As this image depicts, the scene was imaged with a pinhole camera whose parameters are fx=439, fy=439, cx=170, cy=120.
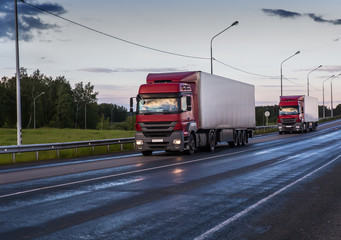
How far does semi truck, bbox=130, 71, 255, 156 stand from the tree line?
83343 millimetres

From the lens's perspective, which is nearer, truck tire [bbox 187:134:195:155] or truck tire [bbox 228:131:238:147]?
truck tire [bbox 187:134:195:155]

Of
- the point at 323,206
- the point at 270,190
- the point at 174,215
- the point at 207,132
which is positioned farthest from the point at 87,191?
the point at 207,132

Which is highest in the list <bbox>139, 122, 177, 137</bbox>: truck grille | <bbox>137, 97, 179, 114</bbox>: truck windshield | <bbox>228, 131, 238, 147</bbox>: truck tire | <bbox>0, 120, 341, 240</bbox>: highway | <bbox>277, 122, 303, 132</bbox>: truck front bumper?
<bbox>137, 97, 179, 114</bbox>: truck windshield

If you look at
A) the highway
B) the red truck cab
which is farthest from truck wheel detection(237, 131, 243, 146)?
the highway

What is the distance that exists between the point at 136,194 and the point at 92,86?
133542mm

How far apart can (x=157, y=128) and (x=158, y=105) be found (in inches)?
41.1

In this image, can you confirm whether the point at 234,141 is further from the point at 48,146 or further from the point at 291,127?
the point at 291,127

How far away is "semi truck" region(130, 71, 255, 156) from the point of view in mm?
19719

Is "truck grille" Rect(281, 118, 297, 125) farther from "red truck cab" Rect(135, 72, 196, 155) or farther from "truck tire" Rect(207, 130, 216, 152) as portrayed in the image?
"red truck cab" Rect(135, 72, 196, 155)

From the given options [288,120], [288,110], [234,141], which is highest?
[288,110]

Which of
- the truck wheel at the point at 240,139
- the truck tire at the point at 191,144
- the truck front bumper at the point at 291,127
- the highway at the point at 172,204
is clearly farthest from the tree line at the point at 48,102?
the highway at the point at 172,204

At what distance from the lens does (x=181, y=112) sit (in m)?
19.8

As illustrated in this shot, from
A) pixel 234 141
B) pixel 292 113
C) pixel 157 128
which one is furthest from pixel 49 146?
pixel 292 113

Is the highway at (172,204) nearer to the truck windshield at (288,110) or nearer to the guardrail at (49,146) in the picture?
the guardrail at (49,146)
